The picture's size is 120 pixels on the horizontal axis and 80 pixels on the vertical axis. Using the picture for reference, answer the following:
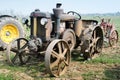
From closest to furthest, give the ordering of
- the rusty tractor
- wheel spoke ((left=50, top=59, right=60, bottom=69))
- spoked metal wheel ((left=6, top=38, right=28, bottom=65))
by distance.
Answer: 1. wheel spoke ((left=50, top=59, right=60, bottom=69))
2. spoked metal wheel ((left=6, top=38, right=28, bottom=65))
3. the rusty tractor

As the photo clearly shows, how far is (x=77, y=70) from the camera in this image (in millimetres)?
8922

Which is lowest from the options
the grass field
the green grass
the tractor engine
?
the grass field

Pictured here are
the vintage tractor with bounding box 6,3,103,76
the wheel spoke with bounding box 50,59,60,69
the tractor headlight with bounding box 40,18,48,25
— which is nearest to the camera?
the wheel spoke with bounding box 50,59,60,69

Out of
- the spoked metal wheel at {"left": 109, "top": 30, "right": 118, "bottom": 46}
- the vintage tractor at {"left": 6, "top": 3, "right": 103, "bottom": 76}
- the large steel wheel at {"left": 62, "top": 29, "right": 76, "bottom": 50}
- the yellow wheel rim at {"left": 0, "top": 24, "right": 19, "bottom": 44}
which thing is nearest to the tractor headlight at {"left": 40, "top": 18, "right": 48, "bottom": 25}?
the vintage tractor at {"left": 6, "top": 3, "right": 103, "bottom": 76}

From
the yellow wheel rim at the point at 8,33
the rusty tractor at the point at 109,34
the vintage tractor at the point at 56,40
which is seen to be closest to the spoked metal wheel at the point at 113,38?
the rusty tractor at the point at 109,34

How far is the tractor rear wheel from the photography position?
12.0 metres

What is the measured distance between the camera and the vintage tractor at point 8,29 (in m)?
12.0

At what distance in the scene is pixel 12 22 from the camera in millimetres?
12305

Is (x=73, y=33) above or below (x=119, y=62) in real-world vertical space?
above

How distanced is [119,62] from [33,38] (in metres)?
3.23

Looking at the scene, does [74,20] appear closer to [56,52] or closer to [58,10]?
[58,10]

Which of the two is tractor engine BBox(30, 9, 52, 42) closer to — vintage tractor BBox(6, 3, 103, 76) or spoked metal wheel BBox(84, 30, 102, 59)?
vintage tractor BBox(6, 3, 103, 76)

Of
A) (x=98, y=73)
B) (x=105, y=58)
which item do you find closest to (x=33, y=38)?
(x=98, y=73)

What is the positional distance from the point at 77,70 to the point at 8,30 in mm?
4793
